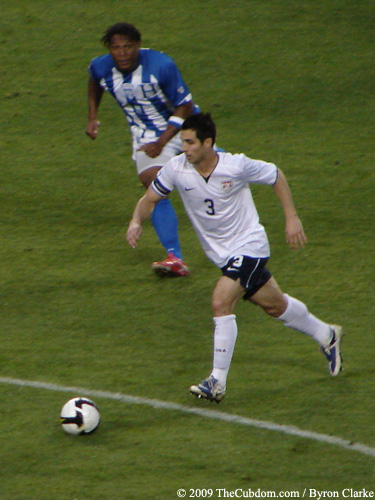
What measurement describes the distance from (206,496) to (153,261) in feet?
14.0

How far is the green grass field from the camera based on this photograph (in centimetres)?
566

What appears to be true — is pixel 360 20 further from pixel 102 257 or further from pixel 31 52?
pixel 102 257

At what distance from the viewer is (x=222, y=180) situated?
6.46 m

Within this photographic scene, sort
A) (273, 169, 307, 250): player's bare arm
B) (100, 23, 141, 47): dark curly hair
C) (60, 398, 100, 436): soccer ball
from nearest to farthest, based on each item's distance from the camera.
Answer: (60, 398, 100, 436): soccer ball < (273, 169, 307, 250): player's bare arm < (100, 23, 141, 47): dark curly hair

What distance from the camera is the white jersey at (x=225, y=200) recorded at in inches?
255

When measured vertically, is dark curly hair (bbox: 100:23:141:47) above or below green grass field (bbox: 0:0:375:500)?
above

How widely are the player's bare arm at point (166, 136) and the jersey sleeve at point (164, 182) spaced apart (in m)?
1.74

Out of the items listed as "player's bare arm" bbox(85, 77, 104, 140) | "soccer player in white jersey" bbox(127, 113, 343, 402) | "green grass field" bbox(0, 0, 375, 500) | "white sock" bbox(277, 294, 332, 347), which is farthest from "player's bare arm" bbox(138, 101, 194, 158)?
"white sock" bbox(277, 294, 332, 347)

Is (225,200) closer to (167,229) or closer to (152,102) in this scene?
(167,229)

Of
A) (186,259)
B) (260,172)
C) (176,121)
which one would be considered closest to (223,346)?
(260,172)

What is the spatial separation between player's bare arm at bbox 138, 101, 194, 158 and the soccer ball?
3.12 metres

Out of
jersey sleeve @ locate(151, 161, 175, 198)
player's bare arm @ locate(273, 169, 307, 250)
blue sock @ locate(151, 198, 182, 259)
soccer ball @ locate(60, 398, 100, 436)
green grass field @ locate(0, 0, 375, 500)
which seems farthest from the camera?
blue sock @ locate(151, 198, 182, 259)

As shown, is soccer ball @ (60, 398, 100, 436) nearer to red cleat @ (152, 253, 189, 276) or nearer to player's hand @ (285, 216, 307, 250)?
player's hand @ (285, 216, 307, 250)

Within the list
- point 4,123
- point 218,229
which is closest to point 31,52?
point 4,123
